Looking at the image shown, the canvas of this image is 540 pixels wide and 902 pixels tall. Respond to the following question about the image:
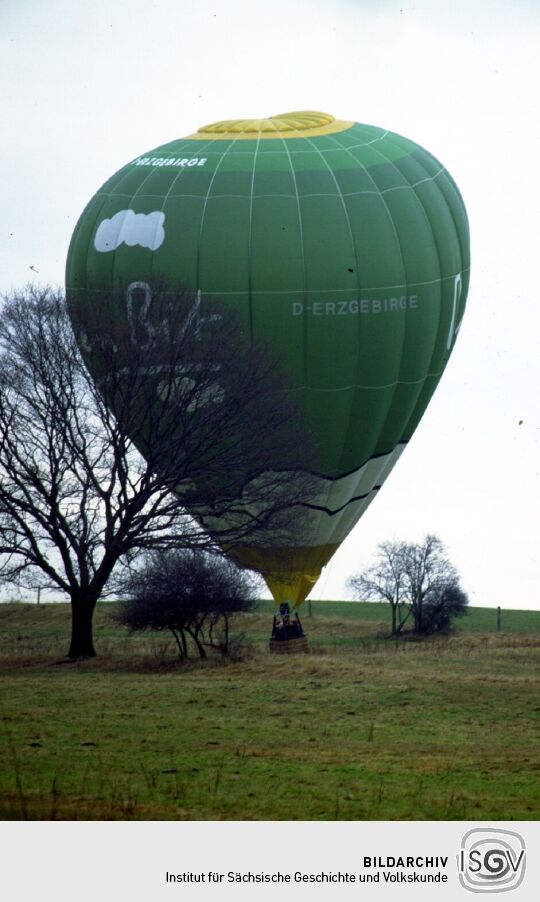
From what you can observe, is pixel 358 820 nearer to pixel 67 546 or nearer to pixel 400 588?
pixel 67 546

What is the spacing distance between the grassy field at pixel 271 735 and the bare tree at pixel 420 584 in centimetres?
572

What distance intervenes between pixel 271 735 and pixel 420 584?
20.7 meters

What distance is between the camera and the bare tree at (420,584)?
184 ft

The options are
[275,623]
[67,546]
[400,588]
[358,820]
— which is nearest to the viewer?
[358,820]

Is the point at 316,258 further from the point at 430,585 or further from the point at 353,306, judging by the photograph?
the point at 430,585

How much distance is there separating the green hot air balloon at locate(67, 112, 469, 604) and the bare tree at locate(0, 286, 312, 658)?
133cm

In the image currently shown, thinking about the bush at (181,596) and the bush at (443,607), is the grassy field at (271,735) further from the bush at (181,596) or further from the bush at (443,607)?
the bush at (443,607)

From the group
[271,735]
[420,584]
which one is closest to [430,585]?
[420,584]

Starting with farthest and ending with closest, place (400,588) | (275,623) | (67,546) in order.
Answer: (400,588)
(275,623)
(67,546)

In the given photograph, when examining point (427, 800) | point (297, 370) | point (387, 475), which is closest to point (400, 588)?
point (387, 475)

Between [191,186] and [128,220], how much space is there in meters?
1.61

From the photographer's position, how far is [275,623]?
165 ft
